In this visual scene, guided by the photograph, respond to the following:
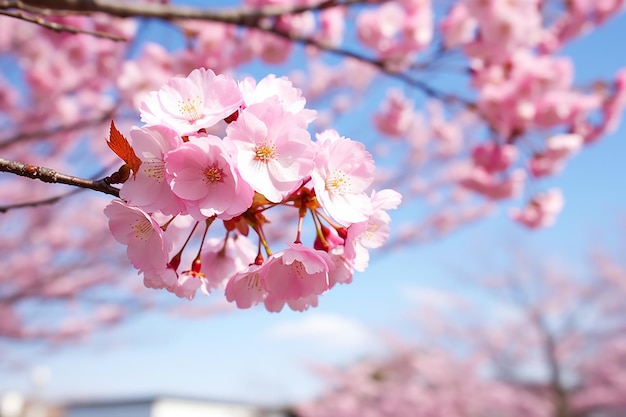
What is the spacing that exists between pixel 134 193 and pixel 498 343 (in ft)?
52.8

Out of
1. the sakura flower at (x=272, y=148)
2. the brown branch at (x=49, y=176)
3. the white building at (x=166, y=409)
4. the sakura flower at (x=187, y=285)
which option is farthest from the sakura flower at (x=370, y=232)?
the white building at (x=166, y=409)

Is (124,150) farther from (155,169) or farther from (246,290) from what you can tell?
(246,290)

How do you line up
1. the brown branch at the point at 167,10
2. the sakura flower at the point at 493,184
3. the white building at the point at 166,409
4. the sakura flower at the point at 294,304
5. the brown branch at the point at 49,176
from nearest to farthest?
the brown branch at the point at 49,176, the sakura flower at the point at 294,304, the brown branch at the point at 167,10, the sakura flower at the point at 493,184, the white building at the point at 166,409

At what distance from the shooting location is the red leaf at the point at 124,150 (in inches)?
27.8

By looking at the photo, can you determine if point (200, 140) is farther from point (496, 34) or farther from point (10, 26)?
point (10, 26)

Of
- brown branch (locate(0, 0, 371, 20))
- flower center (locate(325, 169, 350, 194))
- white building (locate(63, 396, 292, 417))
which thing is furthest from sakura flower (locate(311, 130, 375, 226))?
white building (locate(63, 396, 292, 417))

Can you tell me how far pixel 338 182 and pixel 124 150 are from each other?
31cm

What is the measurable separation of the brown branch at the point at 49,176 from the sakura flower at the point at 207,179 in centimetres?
9

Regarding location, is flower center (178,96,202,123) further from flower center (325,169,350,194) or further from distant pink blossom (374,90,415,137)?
distant pink blossom (374,90,415,137)

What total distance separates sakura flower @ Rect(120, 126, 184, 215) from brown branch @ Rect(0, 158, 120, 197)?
0.03 meters

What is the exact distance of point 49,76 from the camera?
174 inches

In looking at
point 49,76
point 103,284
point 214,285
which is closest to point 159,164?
point 214,285

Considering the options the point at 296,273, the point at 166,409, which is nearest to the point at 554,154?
the point at 296,273

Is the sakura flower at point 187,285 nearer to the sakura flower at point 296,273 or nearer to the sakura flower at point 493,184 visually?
the sakura flower at point 296,273
